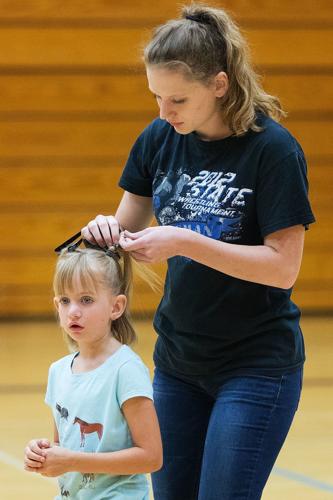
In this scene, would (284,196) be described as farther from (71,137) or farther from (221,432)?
(71,137)

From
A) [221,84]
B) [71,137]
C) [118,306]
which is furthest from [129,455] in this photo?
[71,137]

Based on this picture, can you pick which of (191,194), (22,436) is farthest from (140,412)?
(22,436)

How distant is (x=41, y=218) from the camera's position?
26.9 ft

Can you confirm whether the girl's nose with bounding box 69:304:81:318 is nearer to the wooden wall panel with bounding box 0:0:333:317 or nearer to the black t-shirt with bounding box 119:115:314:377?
the black t-shirt with bounding box 119:115:314:377

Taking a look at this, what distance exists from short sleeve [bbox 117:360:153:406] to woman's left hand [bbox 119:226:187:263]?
273 millimetres

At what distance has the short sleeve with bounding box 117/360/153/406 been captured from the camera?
2.50m

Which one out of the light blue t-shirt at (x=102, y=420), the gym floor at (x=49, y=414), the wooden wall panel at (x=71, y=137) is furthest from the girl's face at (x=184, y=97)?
the wooden wall panel at (x=71, y=137)

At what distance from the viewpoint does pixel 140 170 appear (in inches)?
115

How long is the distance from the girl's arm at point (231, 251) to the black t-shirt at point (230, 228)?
0.05 m

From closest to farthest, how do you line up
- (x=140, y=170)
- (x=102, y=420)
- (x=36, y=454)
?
1. (x=36, y=454)
2. (x=102, y=420)
3. (x=140, y=170)

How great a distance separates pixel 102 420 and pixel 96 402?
0.05 meters

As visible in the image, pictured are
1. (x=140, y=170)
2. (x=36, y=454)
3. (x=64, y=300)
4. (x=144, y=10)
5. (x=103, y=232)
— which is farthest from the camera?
(x=144, y=10)

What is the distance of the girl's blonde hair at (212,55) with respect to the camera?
8.51 feet

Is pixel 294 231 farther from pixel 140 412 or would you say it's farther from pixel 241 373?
pixel 140 412
